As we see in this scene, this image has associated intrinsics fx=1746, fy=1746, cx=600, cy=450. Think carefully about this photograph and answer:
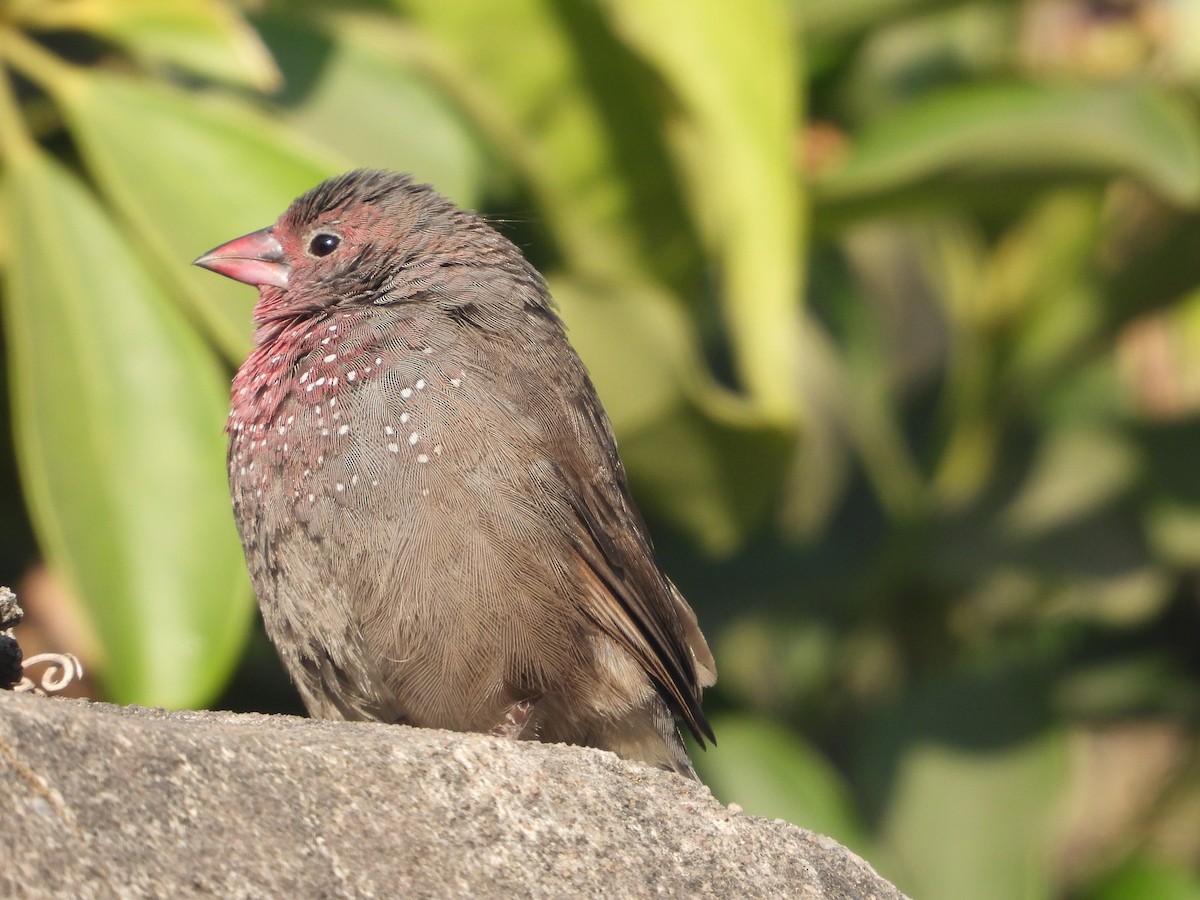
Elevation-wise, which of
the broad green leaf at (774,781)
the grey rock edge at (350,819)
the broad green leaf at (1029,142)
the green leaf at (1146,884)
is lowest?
the green leaf at (1146,884)

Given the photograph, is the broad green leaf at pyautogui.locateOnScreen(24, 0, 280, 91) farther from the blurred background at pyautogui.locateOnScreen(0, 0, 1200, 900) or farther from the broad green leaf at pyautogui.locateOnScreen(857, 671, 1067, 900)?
the broad green leaf at pyautogui.locateOnScreen(857, 671, 1067, 900)

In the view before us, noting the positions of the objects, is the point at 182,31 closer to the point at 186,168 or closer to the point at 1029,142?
the point at 186,168

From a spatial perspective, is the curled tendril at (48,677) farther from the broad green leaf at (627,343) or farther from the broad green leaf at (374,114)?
the broad green leaf at (374,114)

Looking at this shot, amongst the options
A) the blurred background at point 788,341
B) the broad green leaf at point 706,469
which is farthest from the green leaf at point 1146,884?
the broad green leaf at point 706,469

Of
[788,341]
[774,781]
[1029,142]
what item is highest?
[1029,142]

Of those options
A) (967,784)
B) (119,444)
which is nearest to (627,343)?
(119,444)

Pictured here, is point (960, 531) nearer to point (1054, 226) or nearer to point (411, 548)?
point (1054, 226)

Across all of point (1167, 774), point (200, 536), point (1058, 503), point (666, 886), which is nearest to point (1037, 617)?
point (1058, 503)
